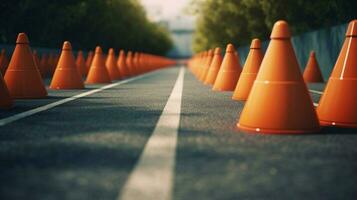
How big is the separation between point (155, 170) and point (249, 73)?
21.4 ft

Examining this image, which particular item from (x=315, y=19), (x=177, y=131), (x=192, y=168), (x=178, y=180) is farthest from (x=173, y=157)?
(x=315, y=19)

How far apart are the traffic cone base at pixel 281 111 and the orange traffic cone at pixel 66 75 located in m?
8.38

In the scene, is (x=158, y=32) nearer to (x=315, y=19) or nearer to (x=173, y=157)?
(x=315, y=19)

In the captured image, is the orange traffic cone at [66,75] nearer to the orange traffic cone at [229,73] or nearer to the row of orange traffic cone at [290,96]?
the orange traffic cone at [229,73]

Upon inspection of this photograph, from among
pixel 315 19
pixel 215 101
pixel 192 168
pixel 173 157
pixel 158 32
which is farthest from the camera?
pixel 158 32

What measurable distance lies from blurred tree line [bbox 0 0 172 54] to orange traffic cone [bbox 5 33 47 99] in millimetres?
18488

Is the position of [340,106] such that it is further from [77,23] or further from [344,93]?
[77,23]

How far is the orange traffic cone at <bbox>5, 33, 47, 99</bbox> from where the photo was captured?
10203 millimetres

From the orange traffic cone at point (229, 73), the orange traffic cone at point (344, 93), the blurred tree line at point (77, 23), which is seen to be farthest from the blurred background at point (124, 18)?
the orange traffic cone at point (344, 93)

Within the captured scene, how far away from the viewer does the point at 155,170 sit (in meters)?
3.97

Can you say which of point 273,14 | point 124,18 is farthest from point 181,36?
point 273,14

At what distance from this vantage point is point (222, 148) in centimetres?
484

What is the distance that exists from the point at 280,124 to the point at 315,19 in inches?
807

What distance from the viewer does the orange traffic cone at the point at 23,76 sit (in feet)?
33.5
